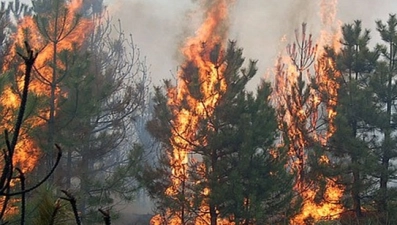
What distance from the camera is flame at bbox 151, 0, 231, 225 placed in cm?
1288

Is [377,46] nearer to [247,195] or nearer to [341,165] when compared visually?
[341,165]

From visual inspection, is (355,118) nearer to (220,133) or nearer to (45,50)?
(220,133)

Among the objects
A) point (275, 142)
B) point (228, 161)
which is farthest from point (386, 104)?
point (228, 161)

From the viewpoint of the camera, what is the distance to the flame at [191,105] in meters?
12.9

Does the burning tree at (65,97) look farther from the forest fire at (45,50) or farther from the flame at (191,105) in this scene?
the flame at (191,105)

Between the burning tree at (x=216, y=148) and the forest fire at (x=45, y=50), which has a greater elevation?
the forest fire at (x=45, y=50)

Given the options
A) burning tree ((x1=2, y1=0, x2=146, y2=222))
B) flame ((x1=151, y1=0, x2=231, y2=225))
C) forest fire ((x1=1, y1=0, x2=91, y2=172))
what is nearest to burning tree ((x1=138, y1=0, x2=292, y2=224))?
flame ((x1=151, y1=0, x2=231, y2=225))

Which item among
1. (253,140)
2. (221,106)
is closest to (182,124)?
(221,106)

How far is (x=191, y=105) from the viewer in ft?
42.9

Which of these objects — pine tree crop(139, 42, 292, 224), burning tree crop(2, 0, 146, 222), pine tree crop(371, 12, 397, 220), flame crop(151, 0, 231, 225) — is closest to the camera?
pine tree crop(139, 42, 292, 224)

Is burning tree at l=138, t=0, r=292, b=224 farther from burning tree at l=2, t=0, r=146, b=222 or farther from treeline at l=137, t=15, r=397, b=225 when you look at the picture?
burning tree at l=2, t=0, r=146, b=222

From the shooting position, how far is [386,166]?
47.2 ft

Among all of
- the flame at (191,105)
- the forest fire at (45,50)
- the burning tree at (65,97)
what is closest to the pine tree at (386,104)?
the flame at (191,105)

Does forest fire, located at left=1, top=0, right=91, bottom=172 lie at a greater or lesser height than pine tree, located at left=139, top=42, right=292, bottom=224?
greater
